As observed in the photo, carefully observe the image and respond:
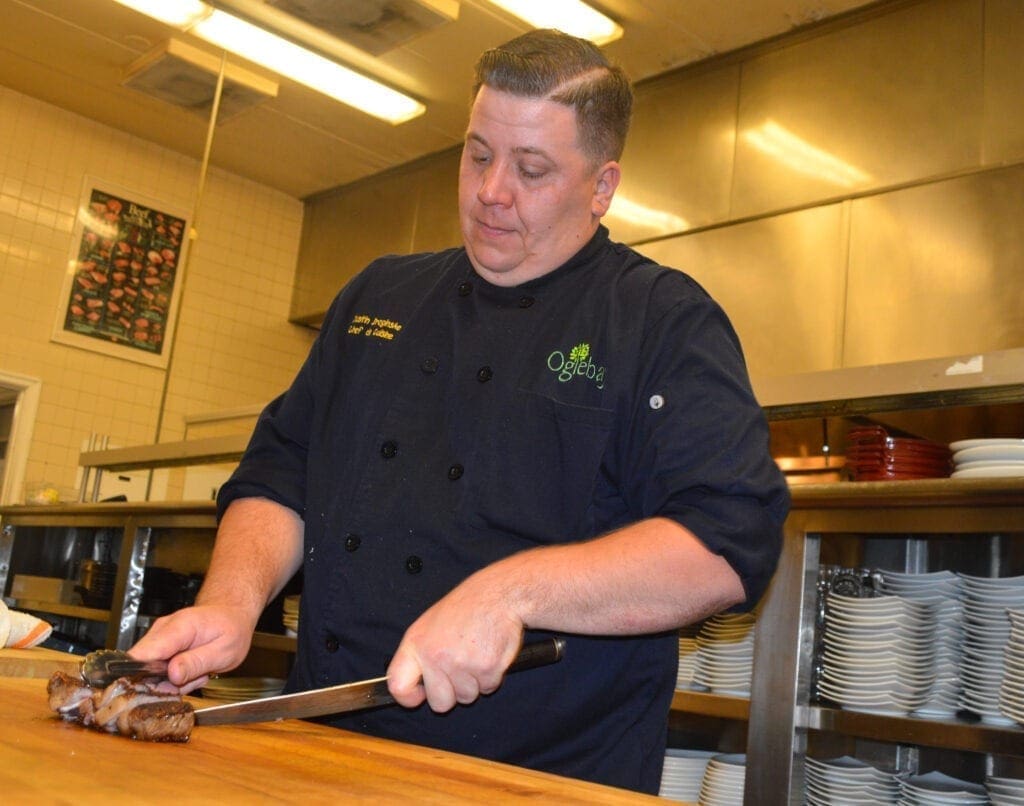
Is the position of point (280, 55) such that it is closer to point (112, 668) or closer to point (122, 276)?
point (122, 276)

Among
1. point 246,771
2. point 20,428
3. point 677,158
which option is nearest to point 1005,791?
point 246,771

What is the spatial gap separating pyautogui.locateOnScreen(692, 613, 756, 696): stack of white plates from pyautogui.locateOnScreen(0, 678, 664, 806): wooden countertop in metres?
1.40

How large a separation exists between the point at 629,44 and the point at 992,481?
3.30 meters

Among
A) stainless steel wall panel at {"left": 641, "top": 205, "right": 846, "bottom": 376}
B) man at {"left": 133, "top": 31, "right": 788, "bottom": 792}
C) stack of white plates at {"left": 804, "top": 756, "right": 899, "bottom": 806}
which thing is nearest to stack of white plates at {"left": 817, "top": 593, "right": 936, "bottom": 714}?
stack of white plates at {"left": 804, "top": 756, "right": 899, "bottom": 806}

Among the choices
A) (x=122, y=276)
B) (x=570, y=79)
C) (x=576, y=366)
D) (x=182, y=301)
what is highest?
(x=122, y=276)

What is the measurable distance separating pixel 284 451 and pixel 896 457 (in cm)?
145

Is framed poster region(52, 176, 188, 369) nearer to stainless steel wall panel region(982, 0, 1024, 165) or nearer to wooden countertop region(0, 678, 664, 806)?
stainless steel wall panel region(982, 0, 1024, 165)

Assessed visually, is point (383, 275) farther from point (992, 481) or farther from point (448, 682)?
point (992, 481)

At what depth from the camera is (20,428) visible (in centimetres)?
620

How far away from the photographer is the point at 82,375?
6.46 meters

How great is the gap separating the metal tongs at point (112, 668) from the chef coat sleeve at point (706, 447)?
22.4 inches

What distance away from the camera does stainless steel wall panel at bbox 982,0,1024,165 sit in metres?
3.93

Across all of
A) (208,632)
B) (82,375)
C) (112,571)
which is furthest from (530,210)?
(82,375)

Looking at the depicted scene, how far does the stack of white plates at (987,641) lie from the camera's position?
217 cm
